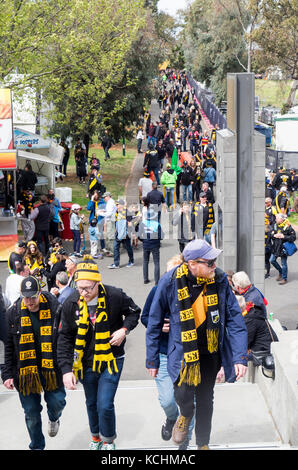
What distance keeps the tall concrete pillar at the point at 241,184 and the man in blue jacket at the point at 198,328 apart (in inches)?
221

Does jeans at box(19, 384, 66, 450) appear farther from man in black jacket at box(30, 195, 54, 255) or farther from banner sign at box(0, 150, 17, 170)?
banner sign at box(0, 150, 17, 170)

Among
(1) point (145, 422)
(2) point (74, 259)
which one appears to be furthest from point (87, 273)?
(2) point (74, 259)

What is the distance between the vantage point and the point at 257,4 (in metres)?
46.2

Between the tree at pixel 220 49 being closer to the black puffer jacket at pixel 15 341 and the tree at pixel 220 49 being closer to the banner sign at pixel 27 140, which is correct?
the banner sign at pixel 27 140

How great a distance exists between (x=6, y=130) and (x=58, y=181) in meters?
11.7

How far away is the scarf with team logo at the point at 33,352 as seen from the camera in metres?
5.88

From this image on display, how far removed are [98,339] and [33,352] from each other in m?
0.60

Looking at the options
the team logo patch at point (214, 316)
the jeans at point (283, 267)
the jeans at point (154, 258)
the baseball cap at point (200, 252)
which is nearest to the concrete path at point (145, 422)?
the team logo patch at point (214, 316)

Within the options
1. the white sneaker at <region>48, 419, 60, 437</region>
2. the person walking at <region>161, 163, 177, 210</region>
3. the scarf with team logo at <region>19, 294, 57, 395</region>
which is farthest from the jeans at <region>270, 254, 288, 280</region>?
the scarf with team logo at <region>19, 294, 57, 395</region>

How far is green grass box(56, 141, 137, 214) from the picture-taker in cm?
2570

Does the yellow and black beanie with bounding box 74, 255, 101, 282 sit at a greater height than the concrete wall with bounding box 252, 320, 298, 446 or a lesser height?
greater

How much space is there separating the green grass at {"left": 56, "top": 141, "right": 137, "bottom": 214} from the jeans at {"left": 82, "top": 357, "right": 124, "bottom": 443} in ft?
55.3

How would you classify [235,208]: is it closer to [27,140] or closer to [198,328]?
[198,328]

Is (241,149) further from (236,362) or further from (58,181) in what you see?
(58,181)
